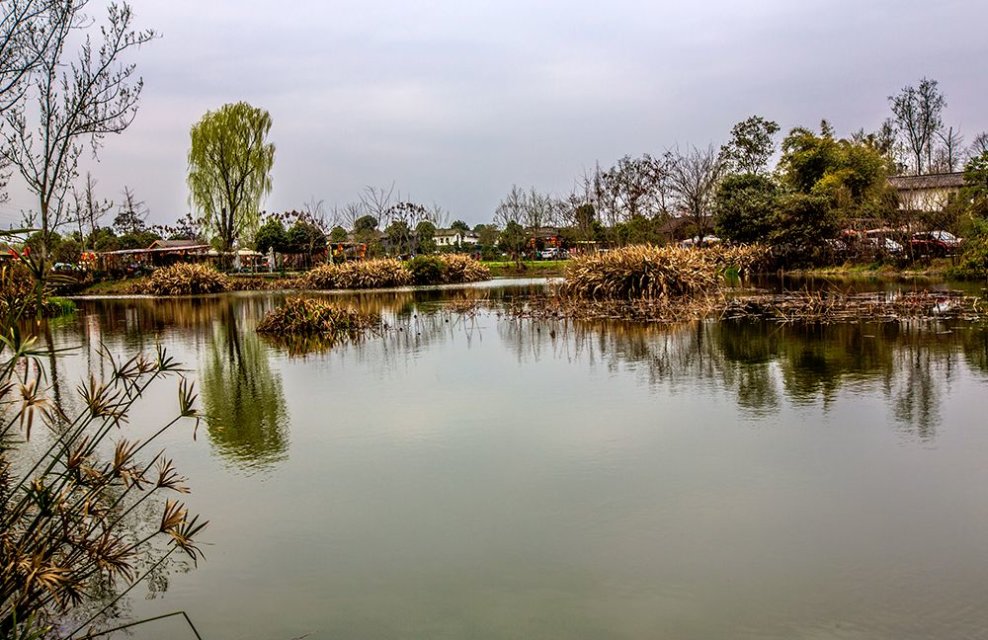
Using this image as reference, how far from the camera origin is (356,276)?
3616 cm

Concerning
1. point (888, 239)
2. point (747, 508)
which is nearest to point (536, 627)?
point (747, 508)

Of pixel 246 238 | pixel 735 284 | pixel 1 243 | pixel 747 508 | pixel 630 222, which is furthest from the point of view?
pixel 246 238

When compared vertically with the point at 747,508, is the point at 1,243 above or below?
above

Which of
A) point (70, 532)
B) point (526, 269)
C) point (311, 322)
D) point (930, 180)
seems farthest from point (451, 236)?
point (70, 532)

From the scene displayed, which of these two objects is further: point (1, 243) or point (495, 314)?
point (495, 314)

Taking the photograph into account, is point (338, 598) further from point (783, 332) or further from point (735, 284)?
point (735, 284)

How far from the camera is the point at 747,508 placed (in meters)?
4.75

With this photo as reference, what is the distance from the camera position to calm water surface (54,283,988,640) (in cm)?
362

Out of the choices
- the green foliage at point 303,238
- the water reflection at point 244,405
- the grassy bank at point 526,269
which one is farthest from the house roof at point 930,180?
the water reflection at point 244,405

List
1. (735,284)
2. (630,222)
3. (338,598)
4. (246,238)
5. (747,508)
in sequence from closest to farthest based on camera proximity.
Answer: (338,598), (747,508), (735,284), (630,222), (246,238)

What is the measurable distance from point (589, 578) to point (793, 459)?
2459 mm

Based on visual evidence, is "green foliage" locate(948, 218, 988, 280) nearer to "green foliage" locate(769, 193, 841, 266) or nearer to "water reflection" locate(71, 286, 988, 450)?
"green foliage" locate(769, 193, 841, 266)

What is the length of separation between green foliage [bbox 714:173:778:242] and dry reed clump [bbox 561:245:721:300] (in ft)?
41.8

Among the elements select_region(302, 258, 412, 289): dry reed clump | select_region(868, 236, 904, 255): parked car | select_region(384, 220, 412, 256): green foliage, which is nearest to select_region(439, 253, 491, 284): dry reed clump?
select_region(302, 258, 412, 289): dry reed clump
